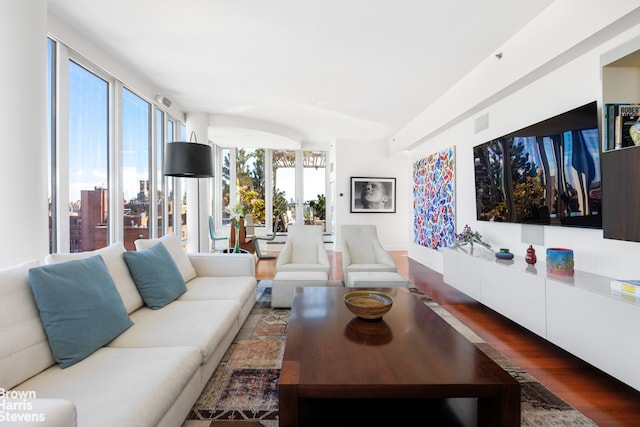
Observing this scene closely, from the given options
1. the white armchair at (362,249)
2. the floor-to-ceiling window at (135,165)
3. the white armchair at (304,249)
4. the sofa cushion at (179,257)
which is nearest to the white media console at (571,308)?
the white armchair at (362,249)

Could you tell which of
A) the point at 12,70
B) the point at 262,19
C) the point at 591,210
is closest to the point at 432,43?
the point at 262,19

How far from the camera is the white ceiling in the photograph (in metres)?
2.51

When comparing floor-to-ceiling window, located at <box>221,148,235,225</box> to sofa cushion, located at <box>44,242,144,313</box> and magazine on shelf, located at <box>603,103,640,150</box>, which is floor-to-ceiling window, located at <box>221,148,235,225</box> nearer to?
sofa cushion, located at <box>44,242,144,313</box>

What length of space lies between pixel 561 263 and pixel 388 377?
6.49 ft

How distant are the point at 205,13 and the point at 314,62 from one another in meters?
1.29

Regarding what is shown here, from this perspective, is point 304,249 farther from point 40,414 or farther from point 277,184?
point 277,184

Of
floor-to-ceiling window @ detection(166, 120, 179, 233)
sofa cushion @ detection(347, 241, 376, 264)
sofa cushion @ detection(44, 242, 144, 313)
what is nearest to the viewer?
sofa cushion @ detection(44, 242, 144, 313)

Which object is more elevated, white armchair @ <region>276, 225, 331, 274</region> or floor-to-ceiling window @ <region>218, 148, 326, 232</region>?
floor-to-ceiling window @ <region>218, 148, 326, 232</region>

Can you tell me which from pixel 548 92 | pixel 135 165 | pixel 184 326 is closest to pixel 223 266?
pixel 184 326

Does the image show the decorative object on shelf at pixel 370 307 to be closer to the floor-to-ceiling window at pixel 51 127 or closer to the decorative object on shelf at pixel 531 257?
the decorative object on shelf at pixel 531 257

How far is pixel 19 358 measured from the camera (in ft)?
4.10

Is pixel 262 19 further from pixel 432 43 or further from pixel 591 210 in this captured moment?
pixel 591 210

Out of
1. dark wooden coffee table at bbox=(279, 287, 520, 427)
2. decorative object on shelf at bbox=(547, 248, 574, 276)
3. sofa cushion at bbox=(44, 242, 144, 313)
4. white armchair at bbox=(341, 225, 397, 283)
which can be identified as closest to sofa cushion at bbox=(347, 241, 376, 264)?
white armchair at bbox=(341, 225, 397, 283)

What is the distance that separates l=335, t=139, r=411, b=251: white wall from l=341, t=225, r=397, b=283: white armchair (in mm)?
3028
